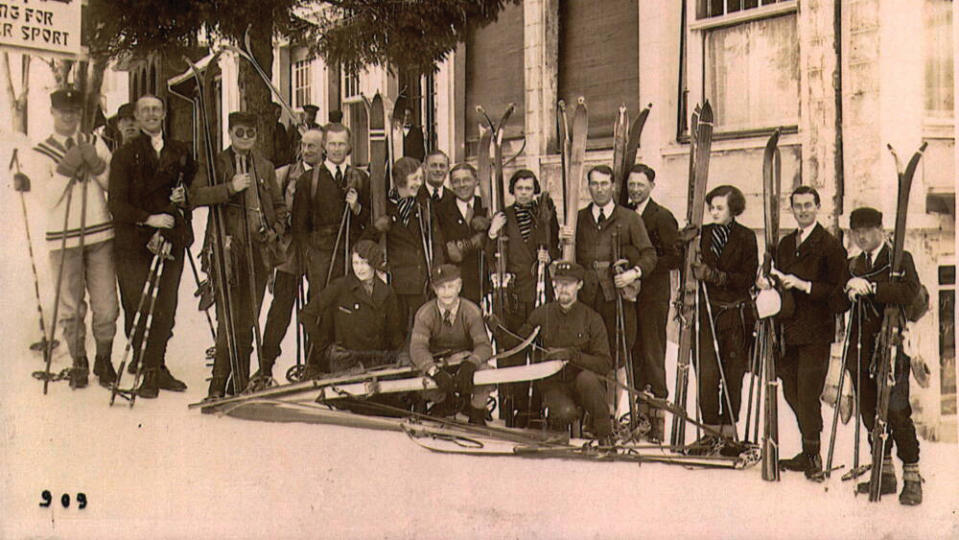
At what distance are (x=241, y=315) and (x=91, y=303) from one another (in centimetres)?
75

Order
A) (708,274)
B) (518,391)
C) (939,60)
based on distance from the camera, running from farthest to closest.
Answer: (518,391) → (708,274) → (939,60)

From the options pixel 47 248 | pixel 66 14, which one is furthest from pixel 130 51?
pixel 47 248

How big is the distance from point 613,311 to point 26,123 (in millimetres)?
2999

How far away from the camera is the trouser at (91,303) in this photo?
4684 millimetres

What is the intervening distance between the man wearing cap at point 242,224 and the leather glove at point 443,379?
89 cm

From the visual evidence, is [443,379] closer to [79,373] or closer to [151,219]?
[151,219]

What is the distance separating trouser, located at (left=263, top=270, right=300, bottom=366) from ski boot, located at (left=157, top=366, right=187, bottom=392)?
0.48 m

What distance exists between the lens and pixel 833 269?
13.8ft

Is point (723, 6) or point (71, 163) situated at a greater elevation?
point (723, 6)

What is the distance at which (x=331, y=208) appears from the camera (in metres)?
4.64

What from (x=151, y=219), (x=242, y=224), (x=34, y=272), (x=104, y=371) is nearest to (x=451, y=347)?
(x=242, y=224)

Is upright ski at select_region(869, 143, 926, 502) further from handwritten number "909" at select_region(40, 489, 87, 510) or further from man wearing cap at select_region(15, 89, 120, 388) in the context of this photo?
handwritten number "909" at select_region(40, 489, 87, 510)

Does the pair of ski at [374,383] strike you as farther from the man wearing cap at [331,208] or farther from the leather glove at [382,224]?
the leather glove at [382,224]

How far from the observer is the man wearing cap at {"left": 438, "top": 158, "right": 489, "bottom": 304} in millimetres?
4574
